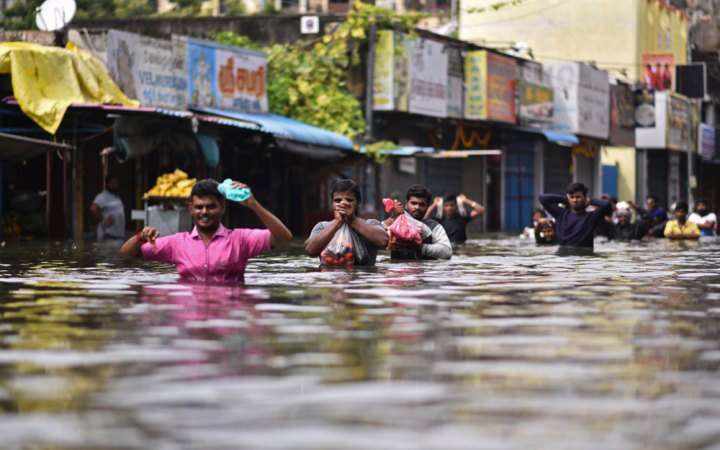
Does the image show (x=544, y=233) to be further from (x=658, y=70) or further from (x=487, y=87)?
(x=658, y=70)

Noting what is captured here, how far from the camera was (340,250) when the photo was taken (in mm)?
14117

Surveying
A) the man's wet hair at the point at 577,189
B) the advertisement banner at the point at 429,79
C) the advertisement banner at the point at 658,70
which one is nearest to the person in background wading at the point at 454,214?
the man's wet hair at the point at 577,189

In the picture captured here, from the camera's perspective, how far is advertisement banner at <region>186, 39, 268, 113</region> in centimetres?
2977

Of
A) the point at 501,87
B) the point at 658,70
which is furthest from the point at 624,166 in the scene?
the point at 501,87

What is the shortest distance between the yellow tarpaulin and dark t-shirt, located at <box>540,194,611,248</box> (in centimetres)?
772

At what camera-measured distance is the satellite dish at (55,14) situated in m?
27.0

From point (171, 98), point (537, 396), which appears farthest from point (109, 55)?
point (537, 396)

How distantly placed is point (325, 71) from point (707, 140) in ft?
113

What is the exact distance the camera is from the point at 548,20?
56.5m

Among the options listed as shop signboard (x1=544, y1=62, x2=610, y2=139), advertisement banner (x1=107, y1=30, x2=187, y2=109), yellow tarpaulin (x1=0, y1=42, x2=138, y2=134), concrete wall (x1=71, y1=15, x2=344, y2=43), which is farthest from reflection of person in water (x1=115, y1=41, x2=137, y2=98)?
shop signboard (x1=544, y1=62, x2=610, y2=139)

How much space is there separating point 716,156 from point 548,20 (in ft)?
49.9

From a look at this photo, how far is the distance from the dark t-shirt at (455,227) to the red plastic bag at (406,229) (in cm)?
760

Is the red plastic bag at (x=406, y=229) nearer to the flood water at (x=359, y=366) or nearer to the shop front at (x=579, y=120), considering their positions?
the flood water at (x=359, y=366)

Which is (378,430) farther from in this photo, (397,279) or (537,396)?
(397,279)
